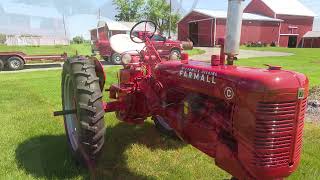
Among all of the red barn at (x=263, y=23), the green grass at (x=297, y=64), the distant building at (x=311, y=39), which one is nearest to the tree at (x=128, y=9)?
the red barn at (x=263, y=23)

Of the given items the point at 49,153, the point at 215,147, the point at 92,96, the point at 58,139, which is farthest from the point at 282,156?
the point at 58,139

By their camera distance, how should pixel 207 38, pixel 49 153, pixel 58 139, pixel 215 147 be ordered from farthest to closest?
pixel 207 38
pixel 58 139
pixel 49 153
pixel 215 147

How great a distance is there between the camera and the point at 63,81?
16.0ft

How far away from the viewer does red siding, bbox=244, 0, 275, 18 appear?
142 feet

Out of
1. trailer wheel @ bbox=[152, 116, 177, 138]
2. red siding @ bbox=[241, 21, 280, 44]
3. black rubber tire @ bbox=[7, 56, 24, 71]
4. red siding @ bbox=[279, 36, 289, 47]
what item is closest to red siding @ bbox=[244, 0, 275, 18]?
red siding @ bbox=[241, 21, 280, 44]

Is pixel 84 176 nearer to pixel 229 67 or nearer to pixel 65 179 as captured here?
pixel 65 179

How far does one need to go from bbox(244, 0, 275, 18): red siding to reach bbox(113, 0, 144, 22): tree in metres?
19.8

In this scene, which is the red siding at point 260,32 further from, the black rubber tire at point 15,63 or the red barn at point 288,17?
the black rubber tire at point 15,63

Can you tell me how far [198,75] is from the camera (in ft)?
10.9

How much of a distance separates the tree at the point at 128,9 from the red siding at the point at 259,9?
65.1 feet

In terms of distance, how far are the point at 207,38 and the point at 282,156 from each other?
35.4 meters

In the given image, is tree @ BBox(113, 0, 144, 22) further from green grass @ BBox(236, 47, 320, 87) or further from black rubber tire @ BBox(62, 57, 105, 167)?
black rubber tire @ BBox(62, 57, 105, 167)

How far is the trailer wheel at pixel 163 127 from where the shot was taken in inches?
209

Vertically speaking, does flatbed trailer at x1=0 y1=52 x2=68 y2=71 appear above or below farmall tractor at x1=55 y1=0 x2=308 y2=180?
below
